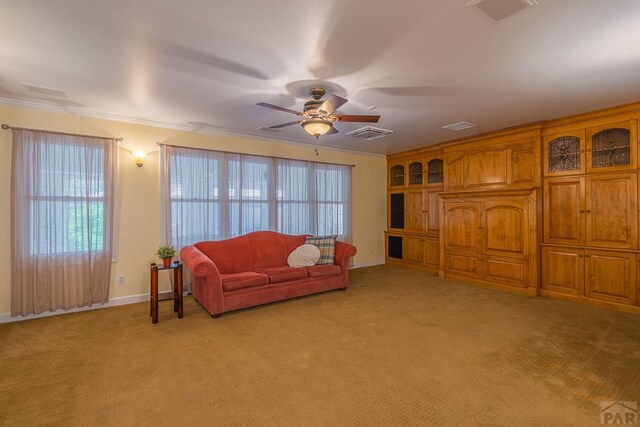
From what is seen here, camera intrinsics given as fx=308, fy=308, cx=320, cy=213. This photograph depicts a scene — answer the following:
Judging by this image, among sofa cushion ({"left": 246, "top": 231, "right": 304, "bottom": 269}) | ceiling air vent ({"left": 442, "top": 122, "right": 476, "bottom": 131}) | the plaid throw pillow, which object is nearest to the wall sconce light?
sofa cushion ({"left": 246, "top": 231, "right": 304, "bottom": 269})

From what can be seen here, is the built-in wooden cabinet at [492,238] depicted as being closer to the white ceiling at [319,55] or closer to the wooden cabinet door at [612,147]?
the wooden cabinet door at [612,147]

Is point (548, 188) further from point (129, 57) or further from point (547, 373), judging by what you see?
point (129, 57)

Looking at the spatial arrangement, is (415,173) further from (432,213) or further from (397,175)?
(432,213)

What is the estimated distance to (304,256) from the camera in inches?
198

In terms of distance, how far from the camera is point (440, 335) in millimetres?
3270

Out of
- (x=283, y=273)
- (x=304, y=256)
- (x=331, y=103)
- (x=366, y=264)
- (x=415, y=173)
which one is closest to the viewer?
(x=331, y=103)

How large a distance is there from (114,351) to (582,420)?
12.3 ft

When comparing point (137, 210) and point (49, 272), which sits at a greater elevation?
point (137, 210)

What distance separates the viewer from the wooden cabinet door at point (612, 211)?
396cm

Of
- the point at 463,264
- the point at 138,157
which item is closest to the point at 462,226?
the point at 463,264

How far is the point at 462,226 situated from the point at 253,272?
3.84 metres

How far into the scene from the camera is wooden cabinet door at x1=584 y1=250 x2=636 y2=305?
3.96 metres

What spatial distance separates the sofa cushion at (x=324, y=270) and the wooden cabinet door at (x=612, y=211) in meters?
3.59

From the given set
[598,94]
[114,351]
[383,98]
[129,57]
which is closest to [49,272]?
[114,351]
